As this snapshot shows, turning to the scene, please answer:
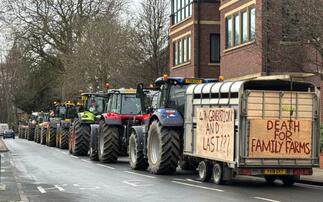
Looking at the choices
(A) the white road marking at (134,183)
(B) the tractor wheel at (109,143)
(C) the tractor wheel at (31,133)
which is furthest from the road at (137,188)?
(C) the tractor wheel at (31,133)

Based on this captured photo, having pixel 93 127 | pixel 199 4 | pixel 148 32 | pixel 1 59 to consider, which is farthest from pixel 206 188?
pixel 1 59

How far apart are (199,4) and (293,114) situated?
76.9 feet

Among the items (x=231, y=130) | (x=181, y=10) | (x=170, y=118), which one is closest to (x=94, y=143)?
(x=170, y=118)

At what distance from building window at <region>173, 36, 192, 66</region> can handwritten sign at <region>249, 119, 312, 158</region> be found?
79.7 ft

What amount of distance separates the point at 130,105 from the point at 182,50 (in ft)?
57.1

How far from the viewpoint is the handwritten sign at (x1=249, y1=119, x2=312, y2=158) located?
51.5 ft

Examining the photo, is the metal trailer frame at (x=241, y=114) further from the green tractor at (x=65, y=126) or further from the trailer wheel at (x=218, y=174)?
the green tractor at (x=65, y=126)

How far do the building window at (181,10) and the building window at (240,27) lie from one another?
742cm

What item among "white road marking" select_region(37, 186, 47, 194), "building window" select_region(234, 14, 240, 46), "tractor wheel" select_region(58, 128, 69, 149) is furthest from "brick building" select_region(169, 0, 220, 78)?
"white road marking" select_region(37, 186, 47, 194)

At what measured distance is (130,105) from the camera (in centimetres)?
2534

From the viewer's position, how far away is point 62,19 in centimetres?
6209

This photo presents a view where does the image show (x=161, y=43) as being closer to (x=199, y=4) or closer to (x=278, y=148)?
(x=199, y=4)

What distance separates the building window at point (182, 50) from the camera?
40.8 metres

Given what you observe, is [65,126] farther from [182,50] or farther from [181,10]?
[181,10]
